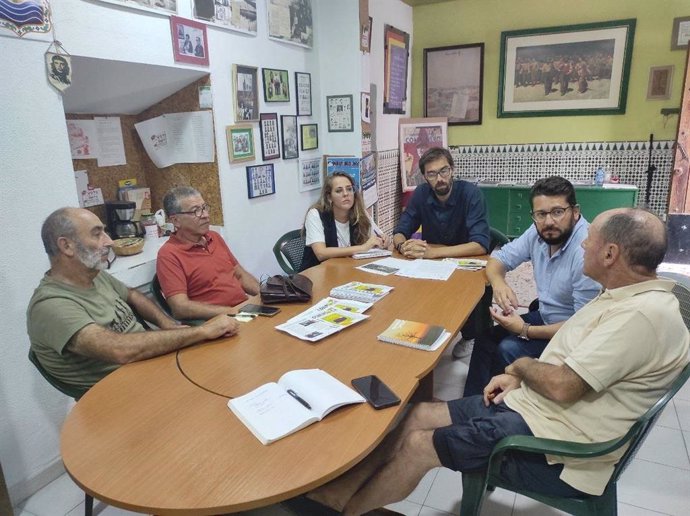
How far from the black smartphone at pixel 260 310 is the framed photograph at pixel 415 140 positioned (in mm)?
3418

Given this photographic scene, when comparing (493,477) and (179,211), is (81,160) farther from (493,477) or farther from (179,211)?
(493,477)

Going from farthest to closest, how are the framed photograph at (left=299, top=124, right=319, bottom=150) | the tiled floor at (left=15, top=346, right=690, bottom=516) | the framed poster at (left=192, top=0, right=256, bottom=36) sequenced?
1. the framed photograph at (left=299, top=124, right=319, bottom=150)
2. the framed poster at (left=192, top=0, right=256, bottom=36)
3. the tiled floor at (left=15, top=346, right=690, bottom=516)

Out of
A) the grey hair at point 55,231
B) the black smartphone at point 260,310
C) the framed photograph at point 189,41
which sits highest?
the framed photograph at point 189,41

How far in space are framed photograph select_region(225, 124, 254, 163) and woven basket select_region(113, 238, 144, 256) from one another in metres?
0.79

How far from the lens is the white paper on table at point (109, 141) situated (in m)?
2.74

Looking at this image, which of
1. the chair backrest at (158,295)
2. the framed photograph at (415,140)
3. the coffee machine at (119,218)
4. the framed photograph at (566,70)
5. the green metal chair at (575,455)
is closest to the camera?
the green metal chair at (575,455)

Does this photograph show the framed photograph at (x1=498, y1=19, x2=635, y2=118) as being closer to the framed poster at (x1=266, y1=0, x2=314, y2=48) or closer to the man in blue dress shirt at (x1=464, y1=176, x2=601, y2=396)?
the framed poster at (x1=266, y1=0, x2=314, y2=48)

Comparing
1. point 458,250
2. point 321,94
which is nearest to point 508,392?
point 458,250

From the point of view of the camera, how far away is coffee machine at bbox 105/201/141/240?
2.76m

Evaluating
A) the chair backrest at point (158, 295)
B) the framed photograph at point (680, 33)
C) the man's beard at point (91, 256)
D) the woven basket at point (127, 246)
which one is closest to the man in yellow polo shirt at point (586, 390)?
the man's beard at point (91, 256)

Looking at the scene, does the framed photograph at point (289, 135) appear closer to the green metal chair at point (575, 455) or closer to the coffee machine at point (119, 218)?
the coffee machine at point (119, 218)

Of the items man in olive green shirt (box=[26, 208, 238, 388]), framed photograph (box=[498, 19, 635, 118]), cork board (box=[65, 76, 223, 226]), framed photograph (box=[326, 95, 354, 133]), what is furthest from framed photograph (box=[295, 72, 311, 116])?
framed photograph (box=[498, 19, 635, 118])

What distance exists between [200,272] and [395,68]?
136 inches

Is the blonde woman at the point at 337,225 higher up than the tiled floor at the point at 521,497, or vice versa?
the blonde woman at the point at 337,225
